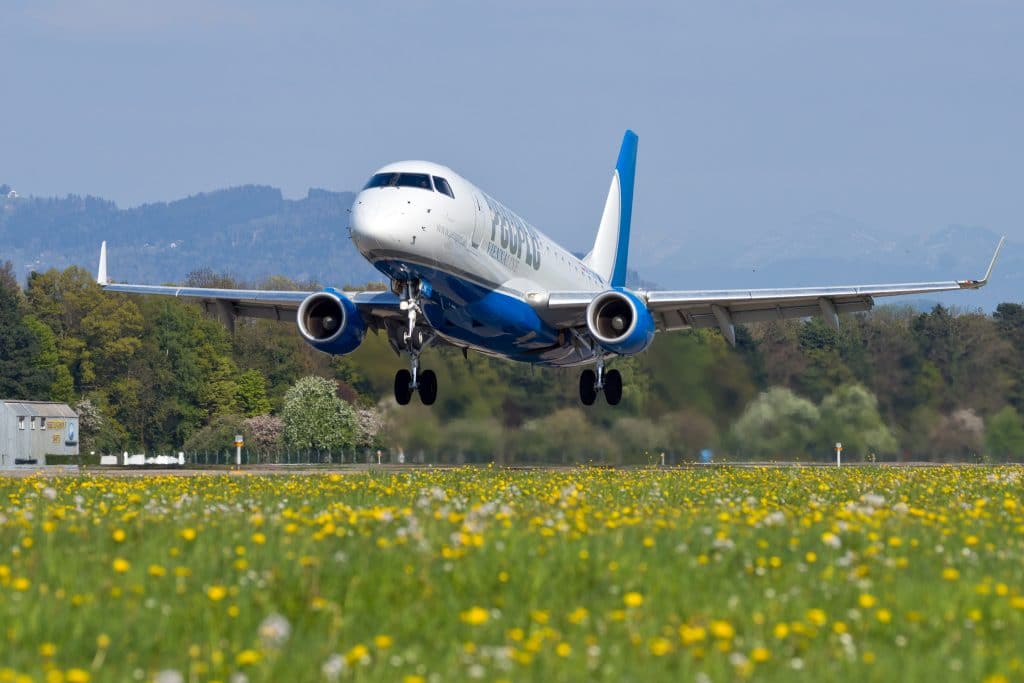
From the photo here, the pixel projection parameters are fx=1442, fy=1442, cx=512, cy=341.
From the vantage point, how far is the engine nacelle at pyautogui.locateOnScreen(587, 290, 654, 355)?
33.9 m

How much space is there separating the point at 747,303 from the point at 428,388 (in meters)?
9.11

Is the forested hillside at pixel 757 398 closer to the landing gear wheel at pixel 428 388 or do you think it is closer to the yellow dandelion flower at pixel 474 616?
the landing gear wheel at pixel 428 388

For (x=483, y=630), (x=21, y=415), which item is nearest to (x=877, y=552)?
(x=483, y=630)

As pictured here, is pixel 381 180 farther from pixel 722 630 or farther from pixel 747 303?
pixel 722 630

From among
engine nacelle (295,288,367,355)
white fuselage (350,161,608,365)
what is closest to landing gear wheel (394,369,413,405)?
white fuselage (350,161,608,365)

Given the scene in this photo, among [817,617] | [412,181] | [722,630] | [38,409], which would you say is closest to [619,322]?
[412,181]

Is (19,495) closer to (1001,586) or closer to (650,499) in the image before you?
(650,499)

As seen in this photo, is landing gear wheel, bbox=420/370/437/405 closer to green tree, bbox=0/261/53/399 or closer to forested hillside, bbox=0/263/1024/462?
forested hillside, bbox=0/263/1024/462

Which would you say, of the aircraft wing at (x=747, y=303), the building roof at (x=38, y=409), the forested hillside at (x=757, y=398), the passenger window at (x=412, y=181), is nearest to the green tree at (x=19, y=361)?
the building roof at (x=38, y=409)

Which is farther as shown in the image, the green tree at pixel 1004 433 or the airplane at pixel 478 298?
the green tree at pixel 1004 433

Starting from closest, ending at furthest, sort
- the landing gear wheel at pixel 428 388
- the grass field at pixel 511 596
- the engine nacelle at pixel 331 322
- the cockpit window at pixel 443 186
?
1. the grass field at pixel 511 596
2. the cockpit window at pixel 443 186
3. the engine nacelle at pixel 331 322
4. the landing gear wheel at pixel 428 388

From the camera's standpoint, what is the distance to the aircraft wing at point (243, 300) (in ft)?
115

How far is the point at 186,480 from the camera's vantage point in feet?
81.7

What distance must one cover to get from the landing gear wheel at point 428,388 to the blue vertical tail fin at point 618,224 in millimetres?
8738
